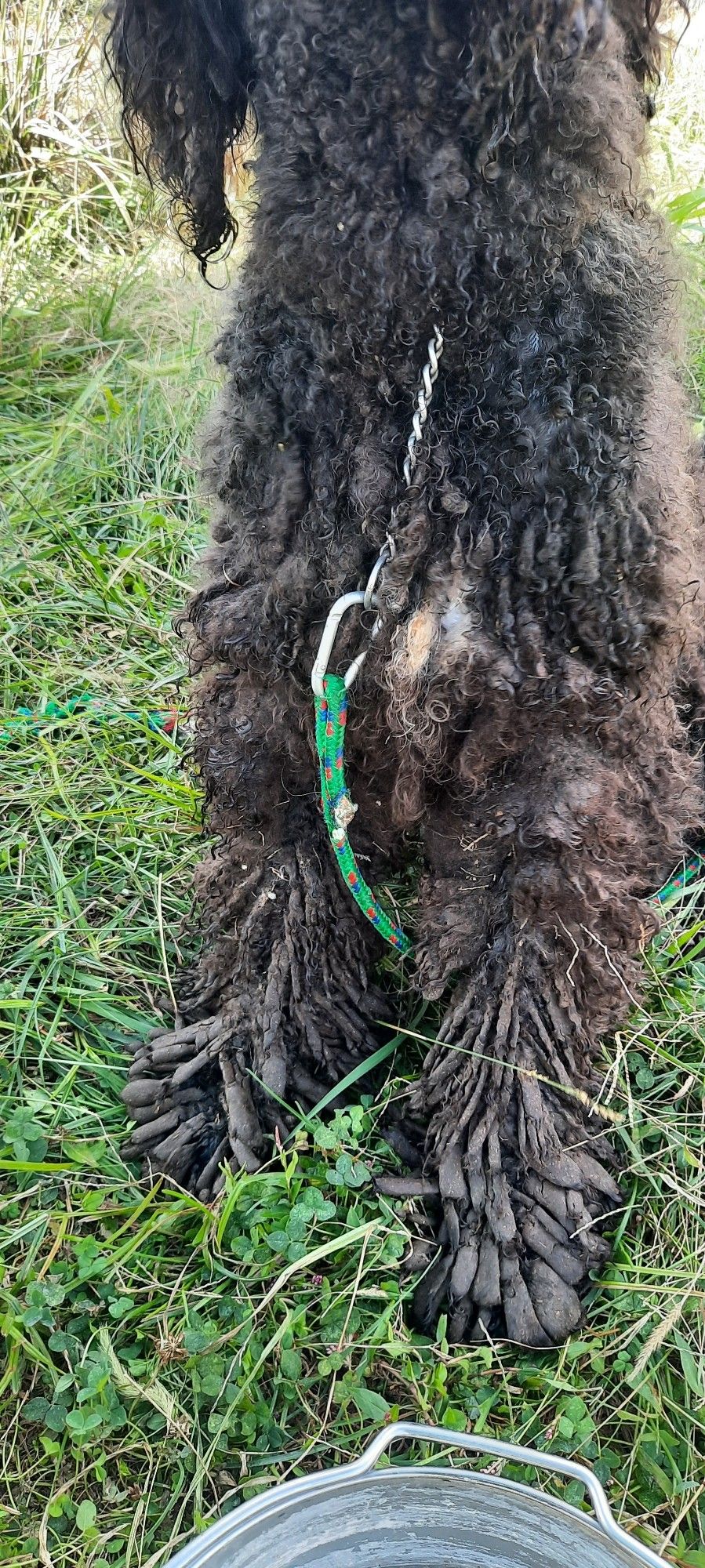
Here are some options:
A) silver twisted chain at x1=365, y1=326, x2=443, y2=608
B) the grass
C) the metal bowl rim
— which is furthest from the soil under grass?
silver twisted chain at x1=365, y1=326, x2=443, y2=608

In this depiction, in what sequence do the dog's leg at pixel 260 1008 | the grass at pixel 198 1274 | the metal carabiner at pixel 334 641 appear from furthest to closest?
the dog's leg at pixel 260 1008
the grass at pixel 198 1274
the metal carabiner at pixel 334 641

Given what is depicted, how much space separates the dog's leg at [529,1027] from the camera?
1296 mm

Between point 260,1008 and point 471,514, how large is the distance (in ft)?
2.52

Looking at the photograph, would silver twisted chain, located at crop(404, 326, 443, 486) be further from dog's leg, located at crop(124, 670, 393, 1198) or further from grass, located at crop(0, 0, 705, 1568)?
grass, located at crop(0, 0, 705, 1568)

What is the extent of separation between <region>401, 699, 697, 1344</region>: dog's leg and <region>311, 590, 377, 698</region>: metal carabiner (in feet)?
0.65

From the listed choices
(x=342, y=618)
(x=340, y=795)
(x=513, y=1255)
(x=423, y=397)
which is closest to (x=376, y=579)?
(x=342, y=618)

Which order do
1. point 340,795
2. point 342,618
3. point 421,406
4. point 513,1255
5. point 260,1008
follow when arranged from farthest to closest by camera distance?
point 260,1008, point 513,1255, point 340,795, point 342,618, point 421,406

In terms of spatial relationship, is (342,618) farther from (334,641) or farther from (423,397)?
(423,397)

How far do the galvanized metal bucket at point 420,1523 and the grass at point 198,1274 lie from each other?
0.32ft

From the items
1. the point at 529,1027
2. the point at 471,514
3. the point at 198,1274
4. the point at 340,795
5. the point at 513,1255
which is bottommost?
the point at 198,1274

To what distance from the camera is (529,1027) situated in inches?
54.9

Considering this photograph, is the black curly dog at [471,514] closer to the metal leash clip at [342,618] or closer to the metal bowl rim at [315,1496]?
the metal leash clip at [342,618]

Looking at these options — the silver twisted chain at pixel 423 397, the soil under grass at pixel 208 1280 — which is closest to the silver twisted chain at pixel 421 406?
the silver twisted chain at pixel 423 397

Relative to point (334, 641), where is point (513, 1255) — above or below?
below
